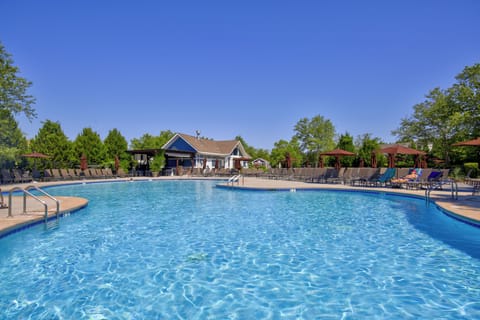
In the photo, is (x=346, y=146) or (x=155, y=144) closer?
(x=346, y=146)

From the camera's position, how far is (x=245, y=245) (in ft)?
19.1

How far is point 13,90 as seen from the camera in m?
19.6

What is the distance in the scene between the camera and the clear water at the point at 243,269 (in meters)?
3.37

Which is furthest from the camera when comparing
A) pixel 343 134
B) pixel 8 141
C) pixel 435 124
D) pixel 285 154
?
pixel 285 154

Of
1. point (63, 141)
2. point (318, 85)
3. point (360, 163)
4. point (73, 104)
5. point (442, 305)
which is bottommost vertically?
point (442, 305)

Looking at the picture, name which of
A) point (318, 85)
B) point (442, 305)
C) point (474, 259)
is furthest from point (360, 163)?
point (442, 305)

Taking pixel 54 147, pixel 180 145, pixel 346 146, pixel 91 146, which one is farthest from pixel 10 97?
pixel 346 146

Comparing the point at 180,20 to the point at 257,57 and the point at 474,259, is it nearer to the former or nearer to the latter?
the point at 257,57

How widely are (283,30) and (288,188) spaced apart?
947 cm

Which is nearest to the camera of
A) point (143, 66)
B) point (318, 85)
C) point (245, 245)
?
point (245, 245)

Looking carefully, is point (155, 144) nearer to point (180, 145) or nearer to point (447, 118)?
point (180, 145)

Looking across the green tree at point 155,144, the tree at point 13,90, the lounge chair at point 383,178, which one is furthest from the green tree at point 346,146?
the tree at point 13,90

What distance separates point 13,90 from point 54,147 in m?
8.13

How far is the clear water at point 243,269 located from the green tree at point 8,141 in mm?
13995
